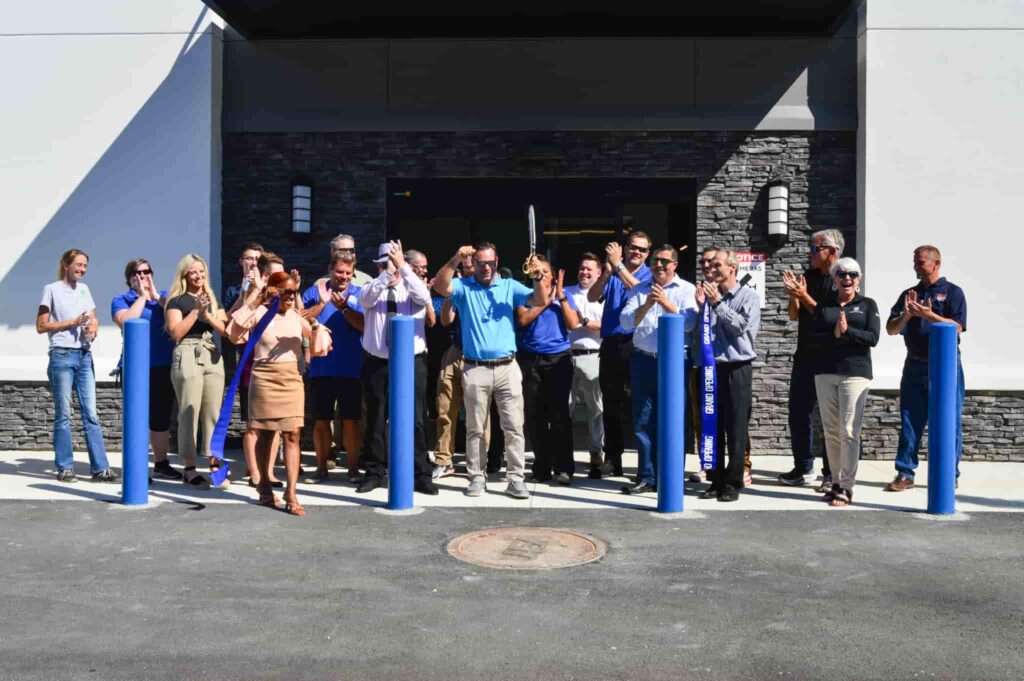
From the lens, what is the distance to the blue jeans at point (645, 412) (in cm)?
835

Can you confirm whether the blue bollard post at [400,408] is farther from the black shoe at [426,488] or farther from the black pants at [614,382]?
the black pants at [614,382]

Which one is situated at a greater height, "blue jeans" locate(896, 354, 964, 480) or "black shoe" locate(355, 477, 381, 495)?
"blue jeans" locate(896, 354, 964, 480)

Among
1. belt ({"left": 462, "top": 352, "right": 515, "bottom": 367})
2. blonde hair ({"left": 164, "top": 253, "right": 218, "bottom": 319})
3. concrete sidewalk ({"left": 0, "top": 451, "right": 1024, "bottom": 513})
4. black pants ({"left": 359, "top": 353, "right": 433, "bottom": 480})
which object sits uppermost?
blonde hair ({"left": 164, "top": 253, "right": 218, "bottom": 319})

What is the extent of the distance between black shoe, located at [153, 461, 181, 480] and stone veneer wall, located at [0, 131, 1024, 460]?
1.75 meters

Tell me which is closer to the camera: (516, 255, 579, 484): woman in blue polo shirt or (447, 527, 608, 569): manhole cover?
(447, 527, 608, 569): manhole cover

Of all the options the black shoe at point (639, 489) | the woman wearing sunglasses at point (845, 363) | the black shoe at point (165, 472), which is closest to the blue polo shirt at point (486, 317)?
the black shoe at point (639, 489)

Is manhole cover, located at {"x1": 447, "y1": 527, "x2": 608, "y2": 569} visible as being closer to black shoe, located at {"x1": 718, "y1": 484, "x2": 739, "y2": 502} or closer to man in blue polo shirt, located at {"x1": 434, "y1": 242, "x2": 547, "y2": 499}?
man in blue polo shirt, located at {"x1": 434, "y1": 242, "x2": 547, "y2": 499}

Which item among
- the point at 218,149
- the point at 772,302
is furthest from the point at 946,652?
the point at 218,149

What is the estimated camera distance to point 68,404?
28.8 ft

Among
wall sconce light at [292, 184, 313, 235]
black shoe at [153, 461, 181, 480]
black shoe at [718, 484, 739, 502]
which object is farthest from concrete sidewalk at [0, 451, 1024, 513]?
wall sconce light at [292, 184, 313, 235]

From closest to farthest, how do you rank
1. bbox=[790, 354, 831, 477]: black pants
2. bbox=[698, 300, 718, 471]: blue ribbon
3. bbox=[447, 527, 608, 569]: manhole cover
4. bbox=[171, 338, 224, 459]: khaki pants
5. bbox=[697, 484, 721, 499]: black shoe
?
bbox=[447, 527, 608, 569]: manhole cover → bbox=[698, 300, 718, 471]: blue ribbon → bbox=[697, 484, 721, 499]: black shoe → bbox=[171, 338, 224, 459]: khaki pants → bbox=[790, 354, 831, 477]: black pants

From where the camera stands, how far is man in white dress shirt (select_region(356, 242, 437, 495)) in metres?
8.21

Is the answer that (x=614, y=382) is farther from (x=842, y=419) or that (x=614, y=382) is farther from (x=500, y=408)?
(x=842, y=419)

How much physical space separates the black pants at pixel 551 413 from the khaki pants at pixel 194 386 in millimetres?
2710
